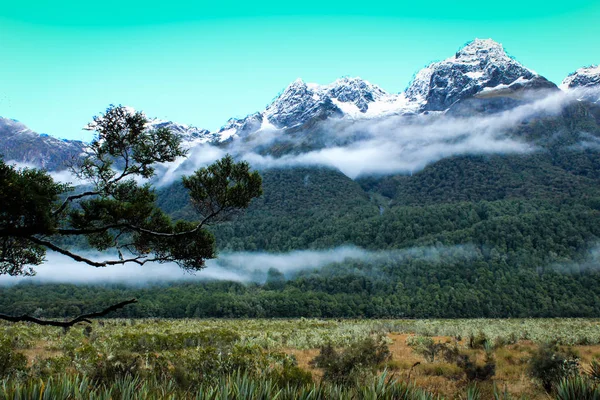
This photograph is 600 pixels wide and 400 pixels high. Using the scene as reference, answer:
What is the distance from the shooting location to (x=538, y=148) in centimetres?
18612

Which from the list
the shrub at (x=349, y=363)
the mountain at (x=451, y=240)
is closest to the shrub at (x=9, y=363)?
the shrub at (x=349, y=363)

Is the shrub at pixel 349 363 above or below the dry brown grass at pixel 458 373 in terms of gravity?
above

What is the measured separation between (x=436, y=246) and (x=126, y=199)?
125 metres

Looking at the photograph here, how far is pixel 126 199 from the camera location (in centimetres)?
1176

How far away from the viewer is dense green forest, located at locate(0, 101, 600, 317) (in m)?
89.9

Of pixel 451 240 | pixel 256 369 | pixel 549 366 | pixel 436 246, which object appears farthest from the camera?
pixel 451 240

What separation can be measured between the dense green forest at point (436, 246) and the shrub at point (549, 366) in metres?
80.6

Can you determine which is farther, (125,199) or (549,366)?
(125,199)

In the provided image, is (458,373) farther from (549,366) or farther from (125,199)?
(125,199)

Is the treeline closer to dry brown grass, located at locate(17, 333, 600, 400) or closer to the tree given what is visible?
dry brown grass, located at locate(17, 333, 600, 400)

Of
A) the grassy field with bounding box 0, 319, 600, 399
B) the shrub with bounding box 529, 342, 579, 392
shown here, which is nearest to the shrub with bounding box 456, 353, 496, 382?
the grassy field with bounding box 0, 319, 600, 399

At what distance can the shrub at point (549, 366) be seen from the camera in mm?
10008

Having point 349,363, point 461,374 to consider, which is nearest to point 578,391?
point 349,363

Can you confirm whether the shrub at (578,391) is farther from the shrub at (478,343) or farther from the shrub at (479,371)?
the shrub at (478,343)
